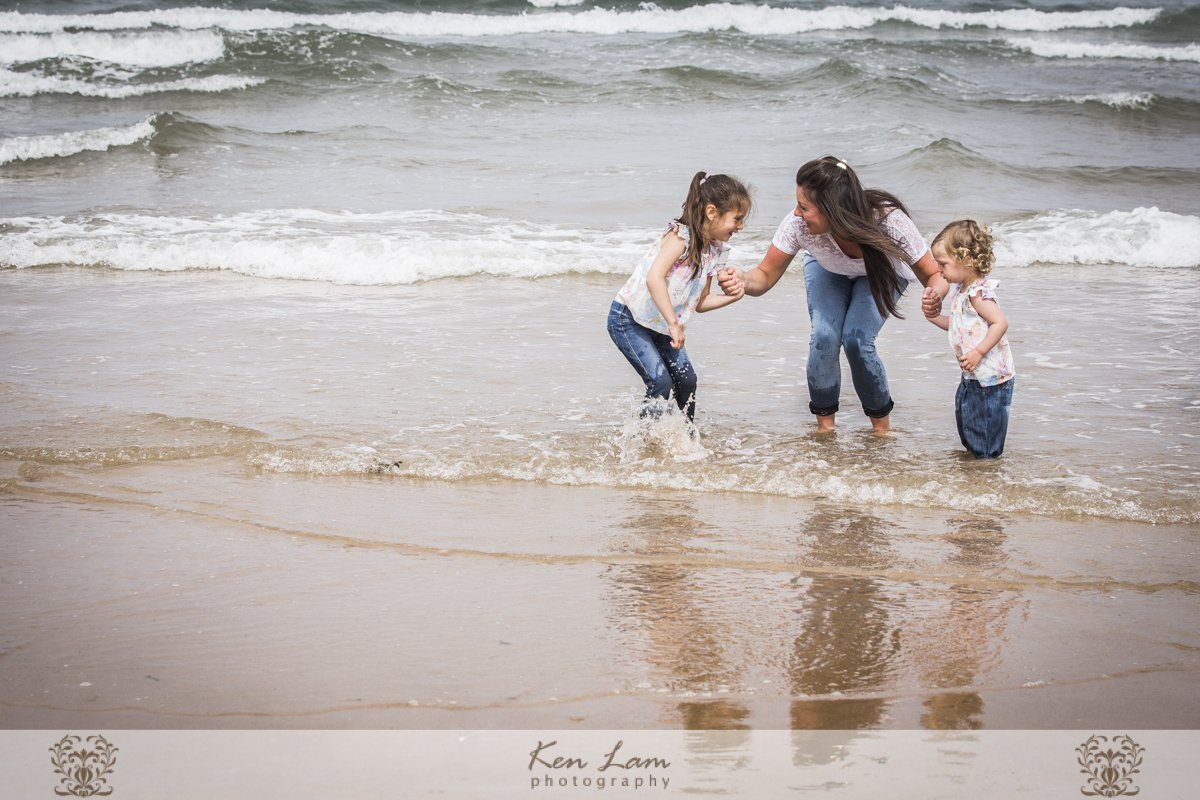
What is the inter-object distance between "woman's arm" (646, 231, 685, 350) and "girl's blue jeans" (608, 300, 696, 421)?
297mm

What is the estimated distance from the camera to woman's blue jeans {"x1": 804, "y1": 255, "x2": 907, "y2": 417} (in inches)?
229

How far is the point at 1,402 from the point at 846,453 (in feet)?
15.4

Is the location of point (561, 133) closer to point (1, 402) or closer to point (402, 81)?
point (402, 81)

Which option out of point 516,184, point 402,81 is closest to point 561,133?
point 516,184

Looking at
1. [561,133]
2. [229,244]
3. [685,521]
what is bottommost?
[685,521]

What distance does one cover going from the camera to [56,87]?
19438 mm

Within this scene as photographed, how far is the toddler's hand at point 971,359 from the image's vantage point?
535 cm

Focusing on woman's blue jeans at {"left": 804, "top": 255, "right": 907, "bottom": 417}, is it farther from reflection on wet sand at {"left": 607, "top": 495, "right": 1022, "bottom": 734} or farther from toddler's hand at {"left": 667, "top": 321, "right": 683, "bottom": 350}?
reflection on wet sand at {"left": 607, "top": 495, "right": 1022, "bottom": 734}

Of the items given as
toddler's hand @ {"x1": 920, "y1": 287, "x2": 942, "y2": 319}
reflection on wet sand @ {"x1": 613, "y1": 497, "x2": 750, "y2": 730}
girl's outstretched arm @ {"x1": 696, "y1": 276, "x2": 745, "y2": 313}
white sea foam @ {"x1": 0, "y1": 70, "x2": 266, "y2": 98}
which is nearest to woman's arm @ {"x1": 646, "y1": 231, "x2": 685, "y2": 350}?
girl's outstretched arm @ {"x1": 696, "y1": 276, "x2": 745, "y2": 313}

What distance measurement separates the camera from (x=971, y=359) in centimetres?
537
